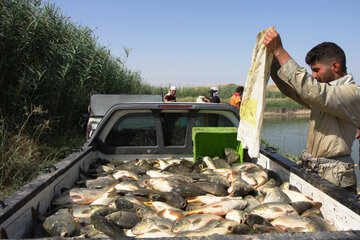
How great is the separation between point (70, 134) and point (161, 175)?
7463 millimetres

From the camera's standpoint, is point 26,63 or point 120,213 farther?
point 26,63

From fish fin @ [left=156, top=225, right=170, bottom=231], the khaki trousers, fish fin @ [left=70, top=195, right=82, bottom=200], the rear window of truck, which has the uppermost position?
the rear window of truck

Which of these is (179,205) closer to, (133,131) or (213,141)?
(213,141)

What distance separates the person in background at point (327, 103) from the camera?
8.42 feet

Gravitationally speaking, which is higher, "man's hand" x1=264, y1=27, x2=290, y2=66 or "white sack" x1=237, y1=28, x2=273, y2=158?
"man's hand" x1=264, y1=27, x2=290, y2=66

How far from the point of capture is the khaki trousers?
2898mm

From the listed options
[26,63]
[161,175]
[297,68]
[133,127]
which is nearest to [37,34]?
[26,63]

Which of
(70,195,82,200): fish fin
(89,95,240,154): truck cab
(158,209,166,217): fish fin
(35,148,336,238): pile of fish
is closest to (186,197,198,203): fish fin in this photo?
(35,148,336,238): pile of fish

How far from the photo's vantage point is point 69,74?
33.8 ft

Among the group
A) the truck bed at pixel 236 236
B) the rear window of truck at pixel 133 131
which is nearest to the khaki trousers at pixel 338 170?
the truck bed at pixel 236 236

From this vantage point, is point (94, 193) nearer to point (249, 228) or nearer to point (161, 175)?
point (161, 175)

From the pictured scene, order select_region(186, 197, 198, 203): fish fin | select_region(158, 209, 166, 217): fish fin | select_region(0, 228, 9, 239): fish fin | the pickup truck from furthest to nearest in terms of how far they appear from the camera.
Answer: select_region(186, 197, 198, 203): fish fin < the pickup truck < select_region(158, 209, 166, 217): fish fin < select_region(0, 228, 9, 239): fish fin

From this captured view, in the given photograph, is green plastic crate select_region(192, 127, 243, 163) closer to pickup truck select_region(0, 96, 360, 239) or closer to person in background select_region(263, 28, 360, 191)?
pickup truck select_region(0, 96, 360, 239)

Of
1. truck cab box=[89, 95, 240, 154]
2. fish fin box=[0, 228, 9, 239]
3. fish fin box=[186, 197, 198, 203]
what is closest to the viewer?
fish fin box=[0, 228, 9, 239]
